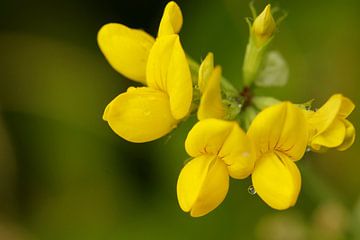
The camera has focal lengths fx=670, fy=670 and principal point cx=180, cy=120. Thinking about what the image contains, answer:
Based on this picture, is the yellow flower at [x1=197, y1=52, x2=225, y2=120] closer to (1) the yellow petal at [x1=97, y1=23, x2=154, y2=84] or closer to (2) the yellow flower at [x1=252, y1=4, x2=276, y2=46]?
(2) the yellow flower at [x1=252, y1=4, x2=276, y2=46]

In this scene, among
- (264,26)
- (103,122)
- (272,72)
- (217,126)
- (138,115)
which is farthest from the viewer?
(103,122)

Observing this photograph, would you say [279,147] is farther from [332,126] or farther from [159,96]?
[159,96]

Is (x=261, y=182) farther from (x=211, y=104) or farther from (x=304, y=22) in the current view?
(x=304, y=22)

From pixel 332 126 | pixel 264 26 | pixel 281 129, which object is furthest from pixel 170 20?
pixel 332 126

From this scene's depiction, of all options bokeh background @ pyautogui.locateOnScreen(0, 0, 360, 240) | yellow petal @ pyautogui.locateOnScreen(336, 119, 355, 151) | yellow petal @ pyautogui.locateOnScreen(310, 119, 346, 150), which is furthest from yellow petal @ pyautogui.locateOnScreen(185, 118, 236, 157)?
bokeh background @ pyautogui.locateOnScreen(0, 0, 360, 240)

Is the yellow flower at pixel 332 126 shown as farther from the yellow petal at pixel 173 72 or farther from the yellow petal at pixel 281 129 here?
the yellow petal at pixel 173 72

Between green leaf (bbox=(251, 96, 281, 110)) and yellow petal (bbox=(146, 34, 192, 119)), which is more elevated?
yellow petal (bbox=(146, 34, 192, 119))
